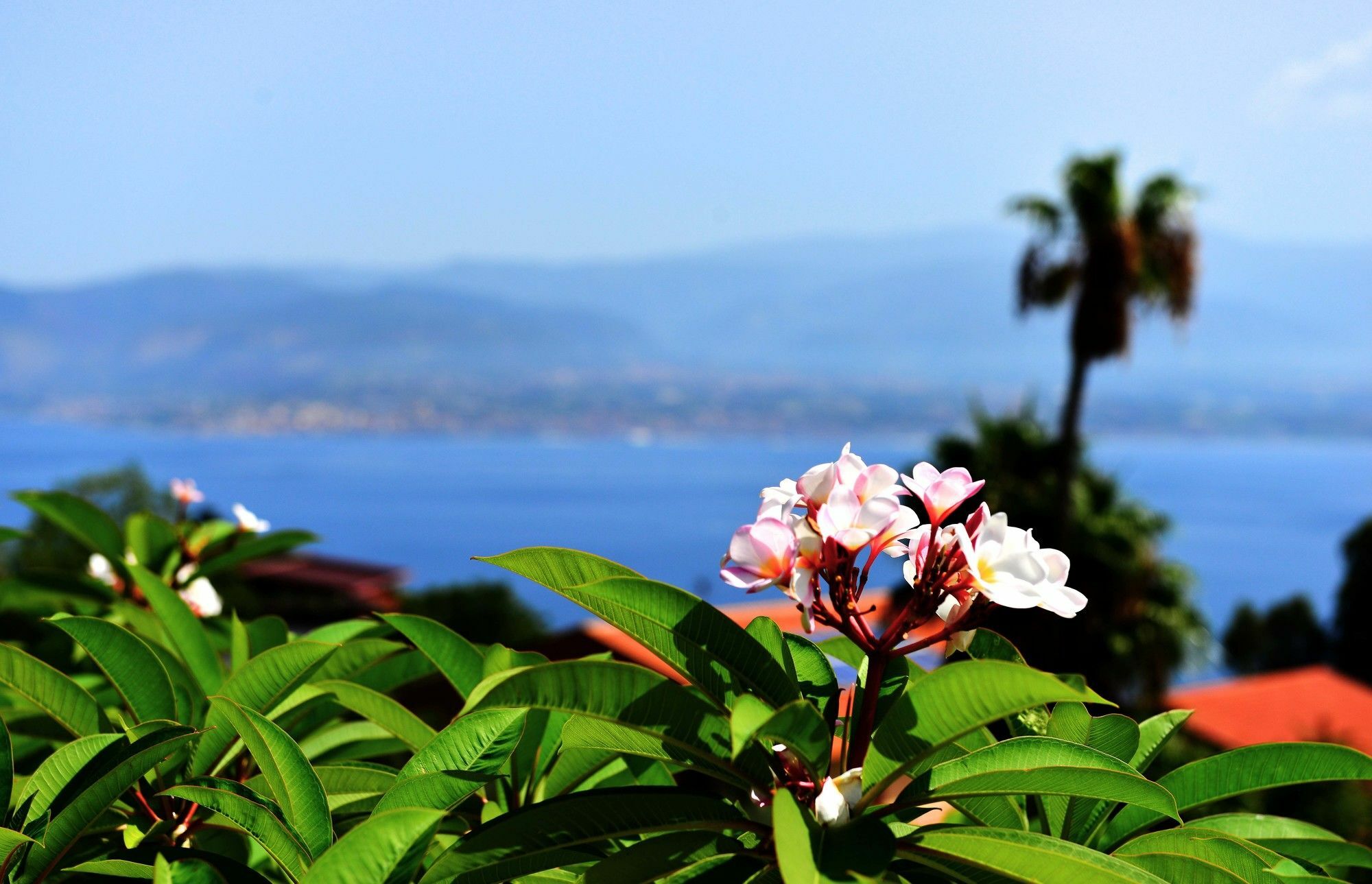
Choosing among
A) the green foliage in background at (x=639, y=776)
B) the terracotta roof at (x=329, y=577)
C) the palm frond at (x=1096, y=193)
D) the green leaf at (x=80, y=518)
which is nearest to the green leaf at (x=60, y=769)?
the green foliage in background at (x=639, y=776)

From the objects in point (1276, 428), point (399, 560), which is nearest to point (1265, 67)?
point (1276, 428)

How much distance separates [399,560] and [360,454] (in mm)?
46178

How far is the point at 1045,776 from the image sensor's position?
92 centimetres

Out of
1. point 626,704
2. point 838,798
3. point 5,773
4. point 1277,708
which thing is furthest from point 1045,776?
point 1277,708

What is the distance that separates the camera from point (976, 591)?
0.95 m

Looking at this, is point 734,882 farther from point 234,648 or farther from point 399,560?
point 399,560

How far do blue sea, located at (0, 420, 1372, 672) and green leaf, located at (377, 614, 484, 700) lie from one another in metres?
53.2

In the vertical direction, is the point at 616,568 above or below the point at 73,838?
above

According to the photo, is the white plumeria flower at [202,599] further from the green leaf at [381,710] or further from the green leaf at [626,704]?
the green leaf at [626,704]

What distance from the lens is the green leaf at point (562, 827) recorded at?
3.08 ft

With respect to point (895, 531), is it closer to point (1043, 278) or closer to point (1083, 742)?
point (1083, 742)

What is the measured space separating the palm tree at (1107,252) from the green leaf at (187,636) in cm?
1029

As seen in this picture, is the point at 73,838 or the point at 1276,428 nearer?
the point at 73,838

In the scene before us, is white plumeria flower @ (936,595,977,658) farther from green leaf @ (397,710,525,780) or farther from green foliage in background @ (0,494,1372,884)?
green leaf @ (397,710,525,780)
